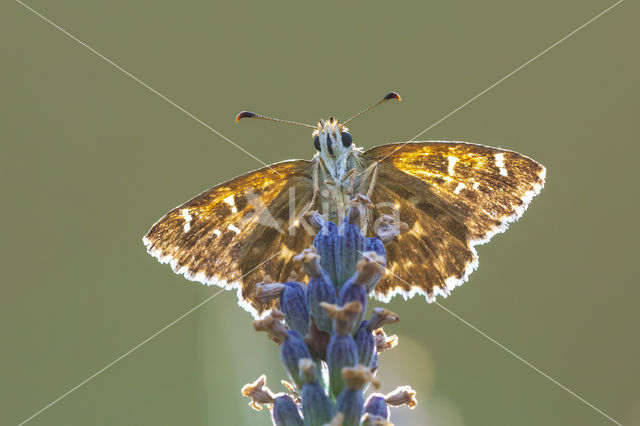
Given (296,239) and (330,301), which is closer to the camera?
(330,301)

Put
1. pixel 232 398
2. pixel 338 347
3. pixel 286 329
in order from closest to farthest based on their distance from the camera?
1. pixel 338 347
2. pixel 286 329
3. pixel 232 398

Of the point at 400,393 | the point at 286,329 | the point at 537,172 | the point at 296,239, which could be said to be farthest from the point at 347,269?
the point at 537,172

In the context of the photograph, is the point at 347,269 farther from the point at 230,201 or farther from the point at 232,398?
the point at 232,398

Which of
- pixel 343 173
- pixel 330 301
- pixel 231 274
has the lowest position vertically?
pixel 330 301

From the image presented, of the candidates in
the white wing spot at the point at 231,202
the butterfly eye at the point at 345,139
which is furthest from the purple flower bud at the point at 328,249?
the butterfly eye at the point at 345,139

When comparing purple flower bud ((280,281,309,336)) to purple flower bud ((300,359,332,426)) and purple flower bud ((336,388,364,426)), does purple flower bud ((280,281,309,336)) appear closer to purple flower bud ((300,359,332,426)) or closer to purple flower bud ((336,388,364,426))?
purple flower bud ((300,359,332,426))

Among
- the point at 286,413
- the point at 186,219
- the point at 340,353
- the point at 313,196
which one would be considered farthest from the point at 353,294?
the point at 186,219

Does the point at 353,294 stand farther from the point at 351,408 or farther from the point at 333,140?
the point at 333,140
